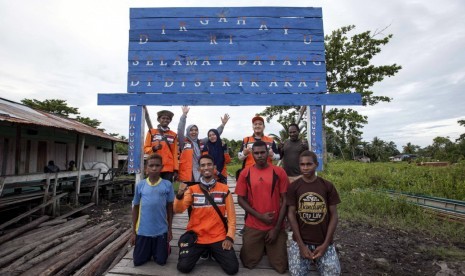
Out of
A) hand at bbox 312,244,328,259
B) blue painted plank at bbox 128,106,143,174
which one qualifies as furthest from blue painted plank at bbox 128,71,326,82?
hand at bbox 312,244,328,259

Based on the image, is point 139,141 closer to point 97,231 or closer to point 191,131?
point 191,131

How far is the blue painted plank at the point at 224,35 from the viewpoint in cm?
450

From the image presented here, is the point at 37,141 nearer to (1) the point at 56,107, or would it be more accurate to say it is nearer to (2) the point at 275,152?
(2) the point at 275,152

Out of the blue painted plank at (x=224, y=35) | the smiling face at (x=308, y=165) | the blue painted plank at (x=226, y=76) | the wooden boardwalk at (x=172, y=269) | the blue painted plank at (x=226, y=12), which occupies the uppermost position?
the blue painted plank at (x=226, y=12)

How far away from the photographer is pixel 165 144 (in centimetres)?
443

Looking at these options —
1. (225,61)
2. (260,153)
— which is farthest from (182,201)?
(225,61)

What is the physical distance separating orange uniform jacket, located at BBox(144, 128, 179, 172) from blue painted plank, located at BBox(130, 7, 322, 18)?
199cm

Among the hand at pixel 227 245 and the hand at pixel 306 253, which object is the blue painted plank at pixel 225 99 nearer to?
the hand at pixel 227 245

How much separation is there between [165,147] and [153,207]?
4.21 ft

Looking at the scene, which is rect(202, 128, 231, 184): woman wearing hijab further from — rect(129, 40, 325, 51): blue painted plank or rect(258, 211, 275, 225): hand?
rect(258, 211, 275, 225): hand

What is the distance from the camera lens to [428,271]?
14.0 ft

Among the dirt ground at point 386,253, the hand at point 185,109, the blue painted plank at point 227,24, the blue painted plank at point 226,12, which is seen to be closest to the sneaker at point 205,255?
the hand at point 185,109

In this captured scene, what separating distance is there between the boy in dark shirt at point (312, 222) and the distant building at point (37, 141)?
28.0 ft

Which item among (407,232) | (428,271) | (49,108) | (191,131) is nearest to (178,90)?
(191,131)
